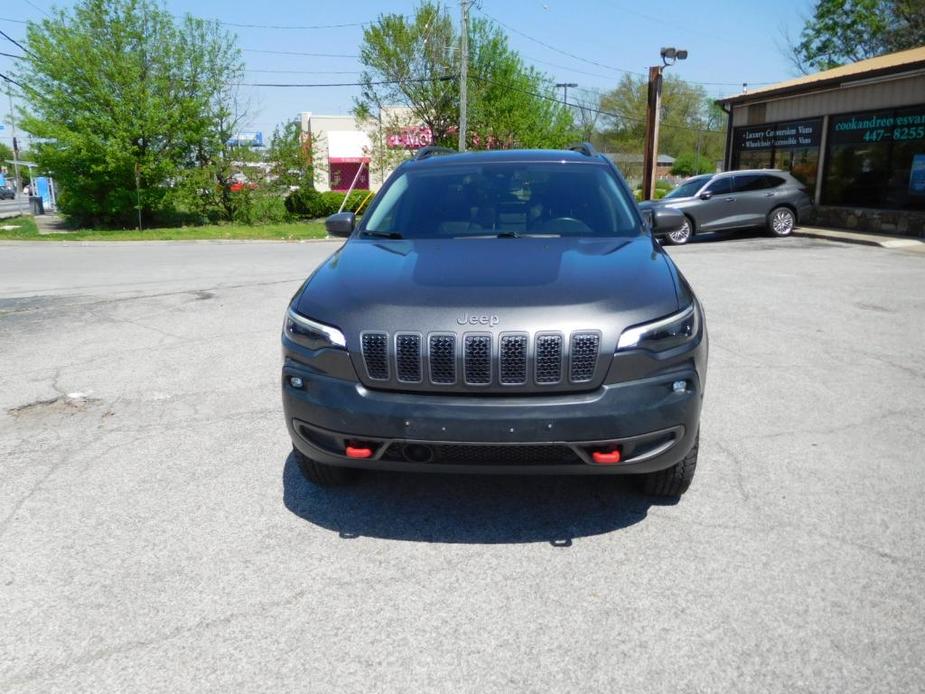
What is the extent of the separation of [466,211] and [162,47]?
25.8 m

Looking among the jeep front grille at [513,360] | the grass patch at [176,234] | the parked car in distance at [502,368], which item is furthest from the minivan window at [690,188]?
the jeep front grille at [513,360]

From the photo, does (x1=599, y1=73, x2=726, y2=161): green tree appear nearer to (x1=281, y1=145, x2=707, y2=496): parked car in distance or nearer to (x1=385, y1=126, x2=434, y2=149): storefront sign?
(x1=385, y1=126, x2=434, y2=149): storefront sign

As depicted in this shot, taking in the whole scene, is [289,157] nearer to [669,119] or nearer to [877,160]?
[877,160]

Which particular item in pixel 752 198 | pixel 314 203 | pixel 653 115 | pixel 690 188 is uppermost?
pixel 653 115

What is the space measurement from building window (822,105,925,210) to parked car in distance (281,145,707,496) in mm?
16734

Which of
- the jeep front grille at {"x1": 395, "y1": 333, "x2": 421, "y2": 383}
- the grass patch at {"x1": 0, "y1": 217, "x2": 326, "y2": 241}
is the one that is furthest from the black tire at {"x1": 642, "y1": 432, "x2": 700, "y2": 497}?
the grass patch at {"x1": 0, "y1": 217, "x2": 326, "y2": 241}

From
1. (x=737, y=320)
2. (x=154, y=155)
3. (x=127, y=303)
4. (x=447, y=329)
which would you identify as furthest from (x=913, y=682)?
(x=154, y=155)

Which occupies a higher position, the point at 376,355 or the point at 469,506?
the point at 376,355

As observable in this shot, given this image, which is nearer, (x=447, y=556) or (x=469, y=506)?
(x=447, y=556)

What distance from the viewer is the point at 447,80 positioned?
34.3 meters

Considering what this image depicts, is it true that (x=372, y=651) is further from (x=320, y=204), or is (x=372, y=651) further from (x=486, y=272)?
(x=320, y=204)

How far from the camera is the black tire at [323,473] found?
3.67 m

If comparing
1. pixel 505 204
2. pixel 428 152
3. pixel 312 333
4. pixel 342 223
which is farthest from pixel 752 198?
pixel 312 333

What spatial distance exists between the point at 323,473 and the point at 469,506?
28.4 inches
